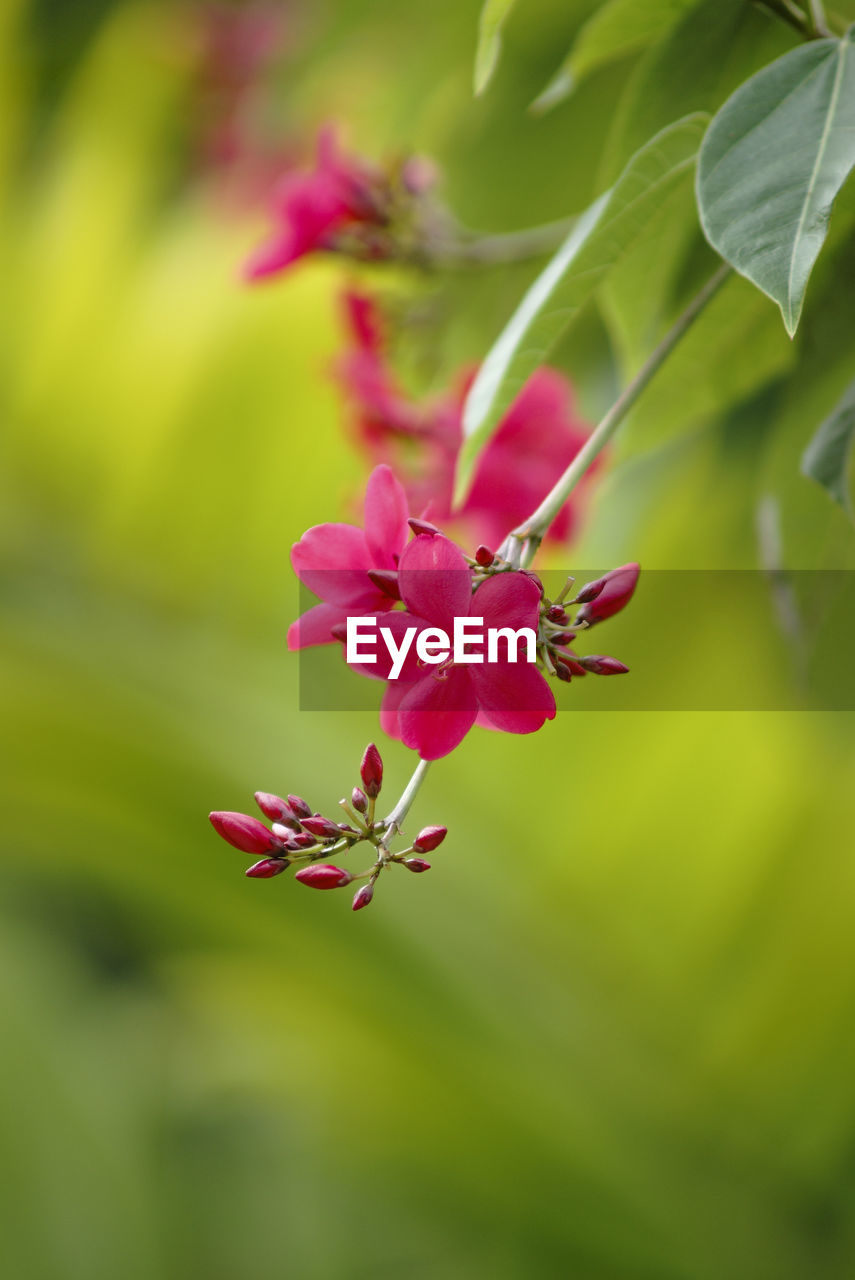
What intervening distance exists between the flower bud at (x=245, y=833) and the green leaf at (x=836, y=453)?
0.20 meters

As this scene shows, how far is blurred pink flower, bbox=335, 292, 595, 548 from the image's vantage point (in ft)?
1.84

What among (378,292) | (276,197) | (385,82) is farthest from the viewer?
(385,82)

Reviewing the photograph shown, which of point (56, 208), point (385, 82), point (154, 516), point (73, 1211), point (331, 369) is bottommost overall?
point (73, 1211)

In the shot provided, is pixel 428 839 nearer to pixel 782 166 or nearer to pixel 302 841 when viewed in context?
pixel 302 841

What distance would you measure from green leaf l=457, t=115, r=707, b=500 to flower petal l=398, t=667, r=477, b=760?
0.28ft

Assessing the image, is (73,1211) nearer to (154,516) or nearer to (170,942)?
(170,942)

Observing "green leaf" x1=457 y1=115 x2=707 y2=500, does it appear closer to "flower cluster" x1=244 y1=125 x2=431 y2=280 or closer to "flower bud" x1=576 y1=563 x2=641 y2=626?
"flower bud" x1=576 y1=563 x2=641 y2=626

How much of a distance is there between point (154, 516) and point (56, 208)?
1.86 feet

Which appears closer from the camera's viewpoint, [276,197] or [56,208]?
[276,197]

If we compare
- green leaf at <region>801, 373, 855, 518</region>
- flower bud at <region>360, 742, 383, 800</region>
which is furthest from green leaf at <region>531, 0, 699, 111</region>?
flower bud at <region>360, 742, 383, 800</region>

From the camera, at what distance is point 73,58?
6.22 feet

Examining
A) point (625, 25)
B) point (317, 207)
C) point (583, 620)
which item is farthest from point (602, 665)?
point (317, 207)

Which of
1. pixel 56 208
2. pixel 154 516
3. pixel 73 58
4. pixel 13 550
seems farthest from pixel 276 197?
pixel 73 58

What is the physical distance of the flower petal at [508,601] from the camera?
0.25m
